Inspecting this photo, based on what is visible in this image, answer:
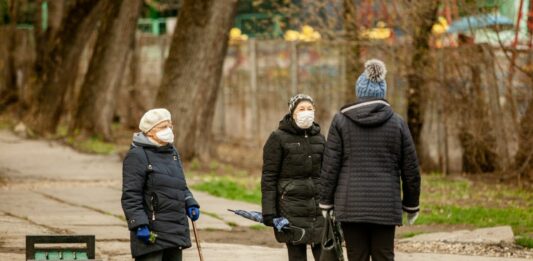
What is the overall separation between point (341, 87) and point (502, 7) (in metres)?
5.07

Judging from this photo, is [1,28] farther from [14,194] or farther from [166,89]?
[14,194]

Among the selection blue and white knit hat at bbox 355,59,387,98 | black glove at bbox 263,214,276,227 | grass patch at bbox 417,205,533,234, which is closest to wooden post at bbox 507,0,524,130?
grass patch at bbox 417,205,533,234

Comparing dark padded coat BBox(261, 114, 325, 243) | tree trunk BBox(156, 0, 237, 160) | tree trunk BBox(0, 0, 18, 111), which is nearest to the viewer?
dark padded coat BBox(261, 114, 325, 243)

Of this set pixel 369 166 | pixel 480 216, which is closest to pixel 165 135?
pixel 369 166

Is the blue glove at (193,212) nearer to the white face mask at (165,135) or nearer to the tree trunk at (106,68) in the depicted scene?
the white face mask at (165,135)

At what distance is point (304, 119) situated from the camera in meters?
9.16

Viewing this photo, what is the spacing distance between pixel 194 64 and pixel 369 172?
A: 1171 centimetres

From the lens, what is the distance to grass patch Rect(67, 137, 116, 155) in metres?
23.3

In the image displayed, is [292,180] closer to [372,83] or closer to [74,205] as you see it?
[372,83]

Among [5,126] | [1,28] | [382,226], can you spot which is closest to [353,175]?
[382,226]

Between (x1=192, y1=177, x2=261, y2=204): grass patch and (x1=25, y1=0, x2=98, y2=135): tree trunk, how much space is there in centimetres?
810

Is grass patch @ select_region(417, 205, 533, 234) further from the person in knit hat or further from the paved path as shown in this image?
the person in knit hat

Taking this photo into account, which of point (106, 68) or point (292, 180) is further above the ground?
point (292, 180)

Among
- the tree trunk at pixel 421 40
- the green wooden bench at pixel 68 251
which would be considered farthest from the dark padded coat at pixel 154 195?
the tree trunk at pixel 421 40
